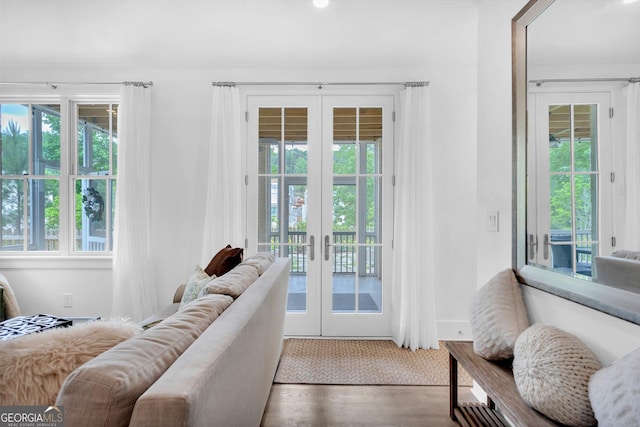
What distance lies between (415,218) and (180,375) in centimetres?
257

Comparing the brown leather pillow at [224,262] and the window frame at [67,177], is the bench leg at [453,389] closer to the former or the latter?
the brown leather pillow at [224,262]

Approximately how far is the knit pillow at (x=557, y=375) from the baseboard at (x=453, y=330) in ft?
6.60

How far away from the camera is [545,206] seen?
1.51 meters

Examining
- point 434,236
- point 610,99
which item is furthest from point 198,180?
point 610,99

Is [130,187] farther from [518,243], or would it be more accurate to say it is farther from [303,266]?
[518,243]

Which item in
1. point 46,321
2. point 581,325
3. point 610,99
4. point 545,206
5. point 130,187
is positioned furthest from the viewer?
point 130,187

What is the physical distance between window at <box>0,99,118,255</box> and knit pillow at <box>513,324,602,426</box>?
3.62 m

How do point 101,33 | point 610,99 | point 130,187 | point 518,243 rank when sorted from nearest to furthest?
point 610,99, point 518,243, point 101,33, point 130,187

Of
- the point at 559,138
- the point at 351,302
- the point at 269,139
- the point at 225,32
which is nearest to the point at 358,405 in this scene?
the point at 351,302

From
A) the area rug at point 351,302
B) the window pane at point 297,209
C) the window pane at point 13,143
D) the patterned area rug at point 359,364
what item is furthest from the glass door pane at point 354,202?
the window pane at point 13,143

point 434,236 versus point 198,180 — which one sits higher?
point 198,180

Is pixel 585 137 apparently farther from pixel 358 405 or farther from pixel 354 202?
pixel 354 202

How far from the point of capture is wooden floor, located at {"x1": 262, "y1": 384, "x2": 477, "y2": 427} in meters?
1.96

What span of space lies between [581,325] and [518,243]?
0.51 meters
